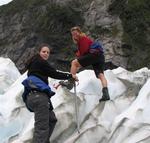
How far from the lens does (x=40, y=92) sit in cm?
812

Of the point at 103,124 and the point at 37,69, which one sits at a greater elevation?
the point at 37,69

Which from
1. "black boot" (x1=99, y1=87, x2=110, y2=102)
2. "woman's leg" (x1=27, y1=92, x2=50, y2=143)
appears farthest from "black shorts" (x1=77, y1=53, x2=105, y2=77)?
"woman's leg" (x1=27, y1=92, x2=50, y2=143)

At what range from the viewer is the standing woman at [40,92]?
26.4ft

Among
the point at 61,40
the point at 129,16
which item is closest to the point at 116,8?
the point at 129,16

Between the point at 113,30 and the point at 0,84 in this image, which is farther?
the point at 113,30

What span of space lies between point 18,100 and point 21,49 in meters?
27.7

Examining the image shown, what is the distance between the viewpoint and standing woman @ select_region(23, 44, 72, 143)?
804cm

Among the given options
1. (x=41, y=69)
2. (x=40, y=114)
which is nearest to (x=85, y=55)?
(x=41, y=69)

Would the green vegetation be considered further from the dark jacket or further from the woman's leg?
the woman's leg

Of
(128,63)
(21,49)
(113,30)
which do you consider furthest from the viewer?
(21,49)

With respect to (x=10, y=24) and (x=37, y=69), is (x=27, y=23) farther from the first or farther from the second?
(x=37, y=69)

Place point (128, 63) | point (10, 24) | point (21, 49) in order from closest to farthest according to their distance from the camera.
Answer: point (128, 63) < point (21, 49) < point (10, 24)

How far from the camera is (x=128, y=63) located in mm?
32906

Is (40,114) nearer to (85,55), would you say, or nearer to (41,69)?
(41,69)
